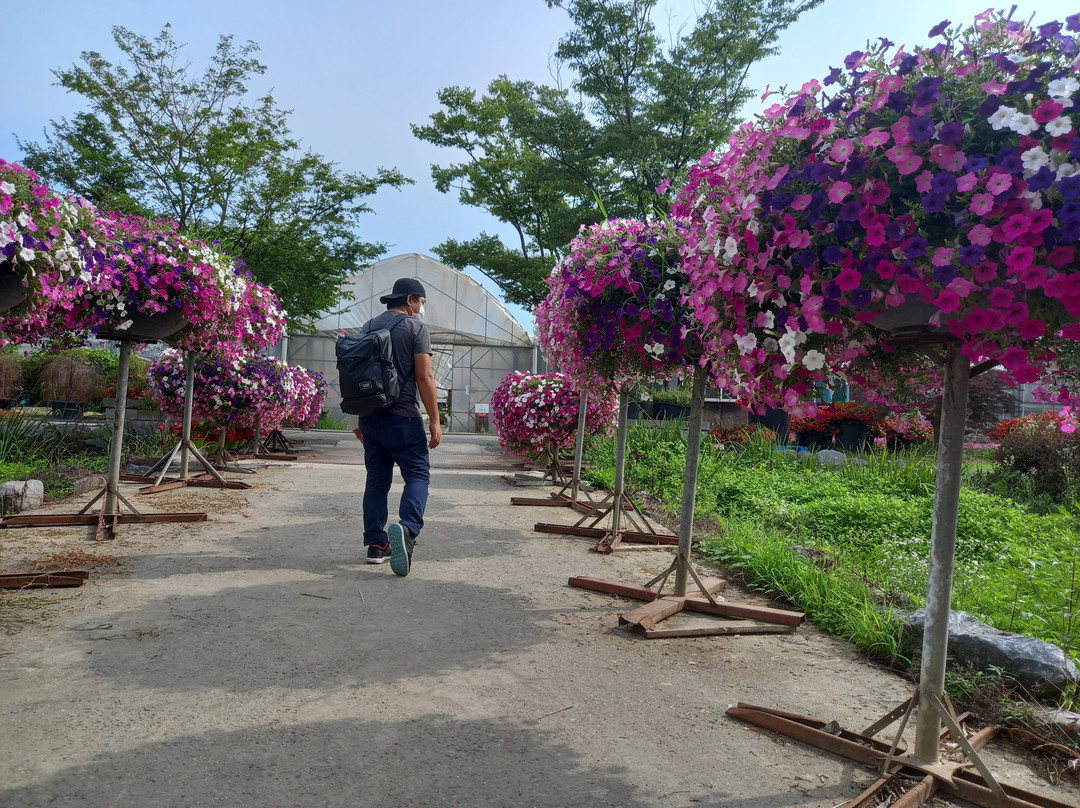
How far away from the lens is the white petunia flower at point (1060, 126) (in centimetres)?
174

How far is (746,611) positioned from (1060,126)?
275cm

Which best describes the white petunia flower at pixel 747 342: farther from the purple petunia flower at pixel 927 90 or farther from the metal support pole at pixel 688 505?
the metal support pole at pixel 688 505

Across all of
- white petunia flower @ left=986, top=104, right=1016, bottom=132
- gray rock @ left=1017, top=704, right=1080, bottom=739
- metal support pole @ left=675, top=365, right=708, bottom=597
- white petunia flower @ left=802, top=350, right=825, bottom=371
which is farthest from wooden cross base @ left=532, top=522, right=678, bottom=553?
white petunia flower @ left=986, top=104, right=1016, bottom=132

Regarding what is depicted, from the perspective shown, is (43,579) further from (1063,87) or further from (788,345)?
(1063,87)

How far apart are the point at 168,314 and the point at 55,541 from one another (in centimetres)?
177

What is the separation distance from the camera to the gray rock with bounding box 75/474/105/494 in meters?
7.15

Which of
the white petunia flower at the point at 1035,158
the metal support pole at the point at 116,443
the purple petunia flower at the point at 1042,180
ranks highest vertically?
the white petunia flower at the point at 1035,158

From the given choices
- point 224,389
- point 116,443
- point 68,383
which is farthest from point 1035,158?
point 68,383

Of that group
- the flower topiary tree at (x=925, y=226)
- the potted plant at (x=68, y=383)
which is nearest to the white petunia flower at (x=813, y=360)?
the flower topiary tree at (x=925, y=226)

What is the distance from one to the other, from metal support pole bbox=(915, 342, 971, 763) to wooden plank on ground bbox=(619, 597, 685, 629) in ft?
4.80

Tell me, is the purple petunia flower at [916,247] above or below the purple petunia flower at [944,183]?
below

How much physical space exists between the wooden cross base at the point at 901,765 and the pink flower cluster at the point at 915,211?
1.08m

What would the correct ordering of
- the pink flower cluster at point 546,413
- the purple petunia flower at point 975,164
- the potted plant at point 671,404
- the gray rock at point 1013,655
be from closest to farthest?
the purple petunia flower at point 975,164, the gray rock at point 1013,655, the pink flower cluster at point 546,413, the potted plant at point 671,404

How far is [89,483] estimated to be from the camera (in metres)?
7.34
